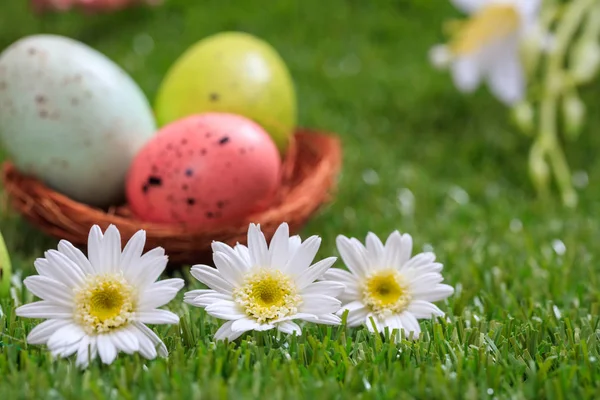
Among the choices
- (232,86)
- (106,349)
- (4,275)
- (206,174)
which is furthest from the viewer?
(232,86)

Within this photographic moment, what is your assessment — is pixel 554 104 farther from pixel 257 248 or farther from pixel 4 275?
pixel 4 275

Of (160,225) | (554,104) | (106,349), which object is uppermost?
(554,104)

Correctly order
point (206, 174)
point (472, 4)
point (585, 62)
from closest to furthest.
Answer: point (206, 174)
point (585, 62)
point (472, 4)

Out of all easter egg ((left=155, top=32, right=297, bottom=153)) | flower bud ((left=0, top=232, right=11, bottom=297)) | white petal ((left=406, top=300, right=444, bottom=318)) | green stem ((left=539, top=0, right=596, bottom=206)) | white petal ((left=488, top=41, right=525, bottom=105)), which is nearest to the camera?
white petal ((left=406, top=300, right=444, bottom=318))

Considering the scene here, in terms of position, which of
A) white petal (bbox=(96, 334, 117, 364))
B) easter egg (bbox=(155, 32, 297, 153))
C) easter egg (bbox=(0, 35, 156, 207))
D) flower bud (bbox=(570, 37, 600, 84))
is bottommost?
white petal (bbox=(96, 334, 117, 364))

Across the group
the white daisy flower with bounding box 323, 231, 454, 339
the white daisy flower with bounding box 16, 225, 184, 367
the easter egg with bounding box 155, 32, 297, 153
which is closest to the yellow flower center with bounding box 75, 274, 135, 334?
the white daisy flower with bounding box 16, 225, 184, 367

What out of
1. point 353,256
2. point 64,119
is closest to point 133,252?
point 353,256

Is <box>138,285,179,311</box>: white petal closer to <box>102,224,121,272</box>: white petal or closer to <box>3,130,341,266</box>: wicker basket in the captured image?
<box>102,224,121,272</box>: white petal
